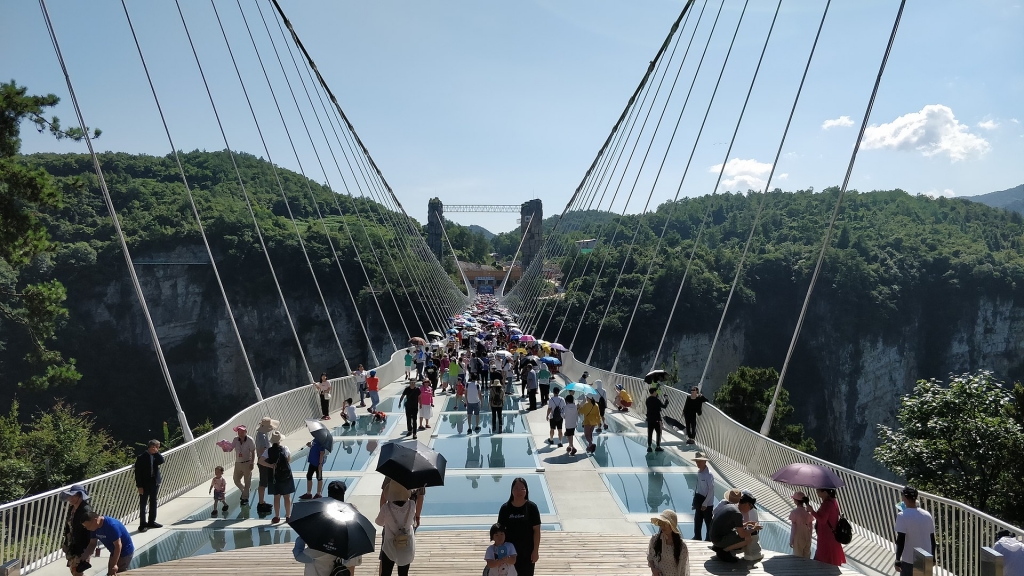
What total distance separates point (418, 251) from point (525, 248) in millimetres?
62792

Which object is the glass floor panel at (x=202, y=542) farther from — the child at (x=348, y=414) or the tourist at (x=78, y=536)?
the child at (x=348, y=414)

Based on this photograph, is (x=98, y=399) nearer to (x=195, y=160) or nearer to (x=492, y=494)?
(x=195, y=160)

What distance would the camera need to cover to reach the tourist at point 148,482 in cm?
655

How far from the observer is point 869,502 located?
20.4 feet

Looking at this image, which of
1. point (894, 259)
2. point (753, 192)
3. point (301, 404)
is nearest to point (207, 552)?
point (301, 404)

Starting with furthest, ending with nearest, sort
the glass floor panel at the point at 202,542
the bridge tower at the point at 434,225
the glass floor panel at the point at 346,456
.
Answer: the bridge tower at the point at 434,225, the glass floor panel at the point at 346,456, the glass floor panel at the point at 202,542

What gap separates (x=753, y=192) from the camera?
129125 millimetres

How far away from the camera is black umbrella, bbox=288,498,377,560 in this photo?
157 inches

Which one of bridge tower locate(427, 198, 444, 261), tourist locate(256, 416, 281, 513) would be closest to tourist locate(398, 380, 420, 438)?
tourist locate(256, 416, 281, 513)

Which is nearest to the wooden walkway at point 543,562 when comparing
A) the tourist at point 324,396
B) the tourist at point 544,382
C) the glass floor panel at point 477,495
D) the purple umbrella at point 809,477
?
the purple umbrella at point 809,477

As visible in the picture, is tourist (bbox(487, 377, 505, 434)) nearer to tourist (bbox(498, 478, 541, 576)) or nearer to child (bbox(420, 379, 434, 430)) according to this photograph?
child (bbox(420, 379, 434, 430))

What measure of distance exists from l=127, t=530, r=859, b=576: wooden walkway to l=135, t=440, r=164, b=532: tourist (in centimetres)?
122

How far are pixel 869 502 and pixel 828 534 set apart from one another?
1.04 m

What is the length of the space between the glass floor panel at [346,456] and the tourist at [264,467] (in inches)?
46.2
